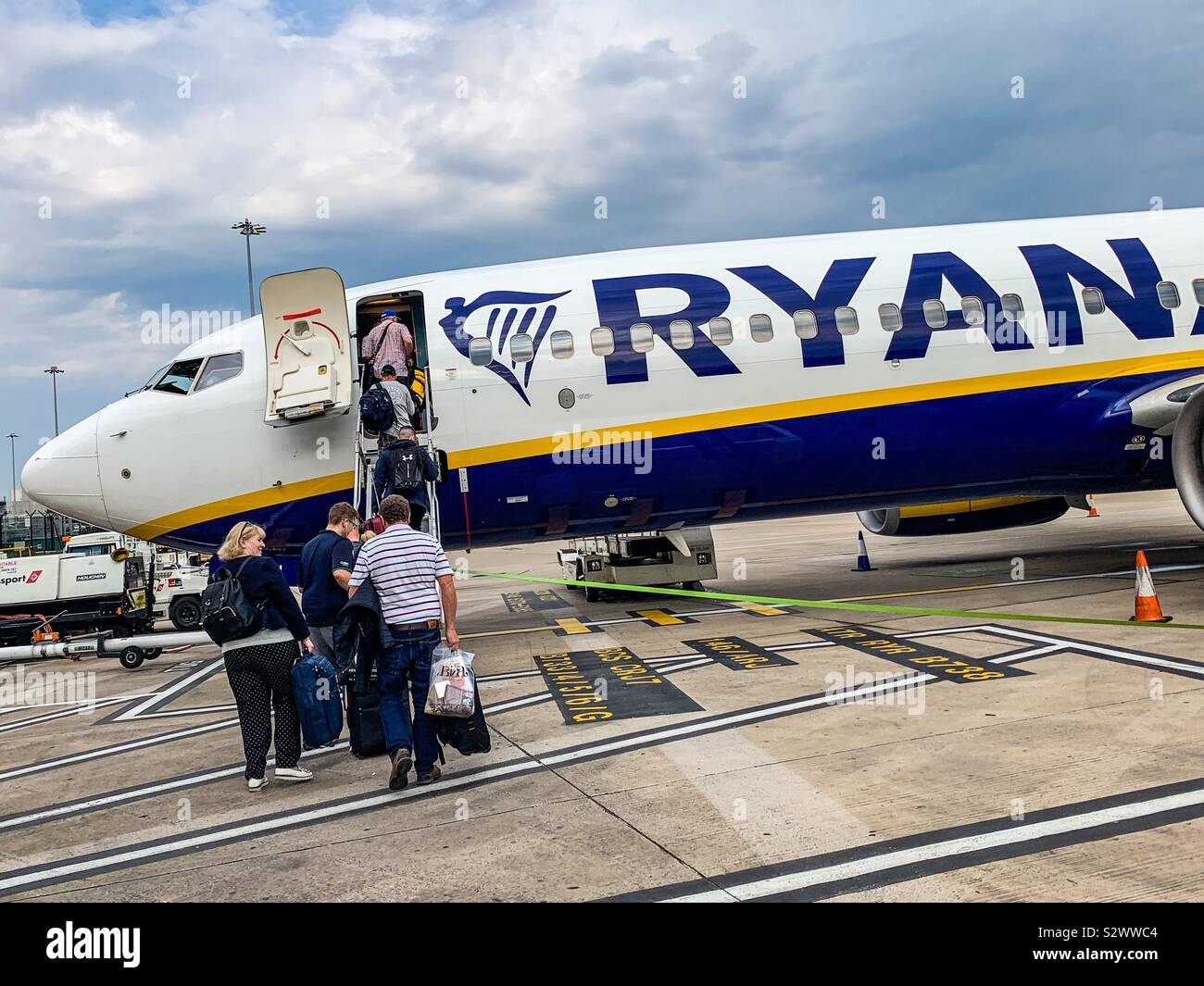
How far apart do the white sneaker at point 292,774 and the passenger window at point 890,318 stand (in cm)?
893

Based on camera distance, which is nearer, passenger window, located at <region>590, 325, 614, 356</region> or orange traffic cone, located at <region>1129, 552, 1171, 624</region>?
orange traffic cone, located at <region>1129, 552, 1171, 624</region>

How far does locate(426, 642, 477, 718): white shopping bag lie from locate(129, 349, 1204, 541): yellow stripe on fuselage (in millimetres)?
5787

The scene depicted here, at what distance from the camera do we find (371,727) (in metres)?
6.91

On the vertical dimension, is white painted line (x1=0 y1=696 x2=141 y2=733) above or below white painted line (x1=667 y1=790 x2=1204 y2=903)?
below

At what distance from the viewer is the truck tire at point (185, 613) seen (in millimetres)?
16797

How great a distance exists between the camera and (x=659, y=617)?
12867 mm

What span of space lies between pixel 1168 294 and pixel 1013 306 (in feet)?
7.58

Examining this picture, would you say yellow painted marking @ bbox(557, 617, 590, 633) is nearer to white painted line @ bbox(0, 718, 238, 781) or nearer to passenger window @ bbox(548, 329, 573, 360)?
passenger window @ bbox(548, 329, 573, 360)

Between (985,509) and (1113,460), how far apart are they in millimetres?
3615

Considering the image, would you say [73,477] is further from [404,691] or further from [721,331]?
[721,331]

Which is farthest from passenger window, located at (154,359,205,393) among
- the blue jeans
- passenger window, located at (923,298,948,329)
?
passenger window, located at (923,298,948,329)

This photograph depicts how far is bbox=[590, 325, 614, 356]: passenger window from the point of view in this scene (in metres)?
11.7
